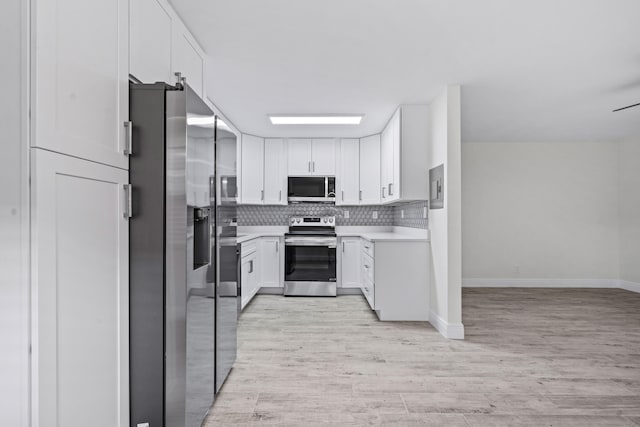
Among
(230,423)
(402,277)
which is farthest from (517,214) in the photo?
(230,423)

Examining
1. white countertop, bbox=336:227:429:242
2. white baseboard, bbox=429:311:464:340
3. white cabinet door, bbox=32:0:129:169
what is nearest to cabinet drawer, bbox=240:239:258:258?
white countertop, bbox=336:227:429:242

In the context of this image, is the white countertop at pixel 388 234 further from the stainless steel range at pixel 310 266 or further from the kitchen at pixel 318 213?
the stainless steel range at pixel 310 266

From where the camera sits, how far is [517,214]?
20.2 feet

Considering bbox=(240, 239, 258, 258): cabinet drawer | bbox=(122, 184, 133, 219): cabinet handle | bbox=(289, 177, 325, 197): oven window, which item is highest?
bbox=(289, 177, 325, 197): oven window

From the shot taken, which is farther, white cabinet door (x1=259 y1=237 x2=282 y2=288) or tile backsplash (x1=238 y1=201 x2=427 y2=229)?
tile backsplash (x1=238 y1=201 x2=427 y2=229)

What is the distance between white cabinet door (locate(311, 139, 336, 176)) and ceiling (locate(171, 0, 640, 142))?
3.87 ft

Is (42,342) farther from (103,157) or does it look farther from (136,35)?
(136,35)

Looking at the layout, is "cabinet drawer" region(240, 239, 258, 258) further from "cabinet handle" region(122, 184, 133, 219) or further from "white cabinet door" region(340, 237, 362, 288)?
"cabinet handle" region(122, 184, 133, 219)

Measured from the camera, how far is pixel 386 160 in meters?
5.09

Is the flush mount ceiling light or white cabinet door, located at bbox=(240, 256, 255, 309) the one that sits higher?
the flush mount ceiling light

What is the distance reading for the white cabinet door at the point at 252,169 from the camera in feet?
18.5

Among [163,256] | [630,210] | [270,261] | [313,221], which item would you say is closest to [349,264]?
[313,221]

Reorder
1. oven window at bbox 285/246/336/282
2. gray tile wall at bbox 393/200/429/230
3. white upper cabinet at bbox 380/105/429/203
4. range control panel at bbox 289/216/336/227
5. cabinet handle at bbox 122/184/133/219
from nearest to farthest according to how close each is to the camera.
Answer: cabinet handle at bbox 122/184/133/219
white upper cabinet at bbox 380/105/429/203
gray tile wall at bbox 393/200/429/230
oven window at bbox 285/246/336/282
range control panel at bbox 289/216/336/227

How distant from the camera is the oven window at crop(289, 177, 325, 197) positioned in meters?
5.77
